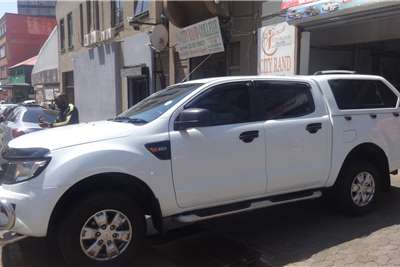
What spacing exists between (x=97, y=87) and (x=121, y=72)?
10.7ft

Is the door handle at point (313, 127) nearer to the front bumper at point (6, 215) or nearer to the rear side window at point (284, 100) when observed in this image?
the rear side window at point (284, 100)

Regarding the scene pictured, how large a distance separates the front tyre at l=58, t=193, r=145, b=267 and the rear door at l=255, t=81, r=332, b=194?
63.2 inches

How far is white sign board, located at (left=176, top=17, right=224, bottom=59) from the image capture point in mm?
12347

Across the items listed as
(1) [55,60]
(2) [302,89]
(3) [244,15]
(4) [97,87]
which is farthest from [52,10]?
(2) [302,89]

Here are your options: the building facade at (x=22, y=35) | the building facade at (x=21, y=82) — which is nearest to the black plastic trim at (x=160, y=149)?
the building facade at (x=21, y=82)

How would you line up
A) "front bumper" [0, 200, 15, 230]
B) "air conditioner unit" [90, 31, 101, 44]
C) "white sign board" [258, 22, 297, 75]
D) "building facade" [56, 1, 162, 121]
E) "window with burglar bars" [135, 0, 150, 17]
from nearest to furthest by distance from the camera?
"front bumper" [0, 200, 15, 230] → "white sign board" [258, 22, 297, 75] → "window with burglar bars" [135, 0, 150, 17] → "building facade" [56, 1, 162, 121] → "air conditioner unit" [90, 31, 101, 44]

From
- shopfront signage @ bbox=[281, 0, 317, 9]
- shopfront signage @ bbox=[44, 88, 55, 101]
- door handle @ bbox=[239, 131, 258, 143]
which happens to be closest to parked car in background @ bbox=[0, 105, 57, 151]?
shopfront signage @ bbox=[281, 0, 317, 9]

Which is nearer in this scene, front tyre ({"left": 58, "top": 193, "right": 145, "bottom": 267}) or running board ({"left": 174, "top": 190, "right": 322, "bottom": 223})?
front tyre ({"left": 58, "top": 193, "right": 145, "bottom": 267})

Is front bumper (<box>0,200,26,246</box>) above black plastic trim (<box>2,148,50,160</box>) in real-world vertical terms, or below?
below

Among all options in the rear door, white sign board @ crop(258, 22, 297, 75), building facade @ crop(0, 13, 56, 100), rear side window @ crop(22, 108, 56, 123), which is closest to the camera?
the rear door

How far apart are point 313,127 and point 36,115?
25.1 ft

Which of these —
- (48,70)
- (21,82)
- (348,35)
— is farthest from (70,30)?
(21,82)

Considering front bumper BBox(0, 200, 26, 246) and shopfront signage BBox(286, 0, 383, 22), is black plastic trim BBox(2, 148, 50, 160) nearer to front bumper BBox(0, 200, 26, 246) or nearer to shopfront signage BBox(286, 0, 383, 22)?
front bumper BBox(0, 200, 26, 246)

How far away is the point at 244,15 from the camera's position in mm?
12109
